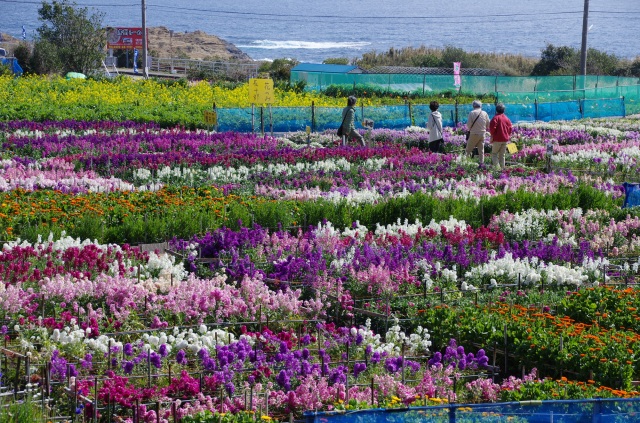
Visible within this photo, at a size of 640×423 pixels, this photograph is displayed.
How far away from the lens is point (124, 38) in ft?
218

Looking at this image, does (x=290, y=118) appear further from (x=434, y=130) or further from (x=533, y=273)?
(x=533, y=273)

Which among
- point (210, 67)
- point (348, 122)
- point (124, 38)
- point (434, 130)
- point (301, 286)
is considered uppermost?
point (124, 38)

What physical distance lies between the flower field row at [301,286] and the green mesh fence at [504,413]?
89 centimetres

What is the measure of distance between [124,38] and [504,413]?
63115 mm

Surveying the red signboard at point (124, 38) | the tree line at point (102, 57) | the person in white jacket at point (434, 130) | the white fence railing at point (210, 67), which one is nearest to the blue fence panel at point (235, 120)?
the person in white jacket at point (434, 130)

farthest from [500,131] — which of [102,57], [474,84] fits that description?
[102,57]

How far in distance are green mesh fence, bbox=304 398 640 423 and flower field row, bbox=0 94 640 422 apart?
89 centimetres

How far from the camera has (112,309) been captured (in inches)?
376

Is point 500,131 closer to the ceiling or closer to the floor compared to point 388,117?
closer to the ceiling

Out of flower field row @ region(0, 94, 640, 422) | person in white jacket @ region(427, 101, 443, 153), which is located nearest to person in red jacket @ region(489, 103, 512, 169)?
flower field row @ region(0, 94, 640, 422)

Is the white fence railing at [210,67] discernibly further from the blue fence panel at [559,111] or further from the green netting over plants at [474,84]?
the blue fence panel at [559,111]

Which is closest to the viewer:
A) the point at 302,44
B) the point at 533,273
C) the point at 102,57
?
the point at 533,273

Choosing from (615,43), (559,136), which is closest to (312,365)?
(559,136)

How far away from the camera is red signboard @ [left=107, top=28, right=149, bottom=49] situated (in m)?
65.7
